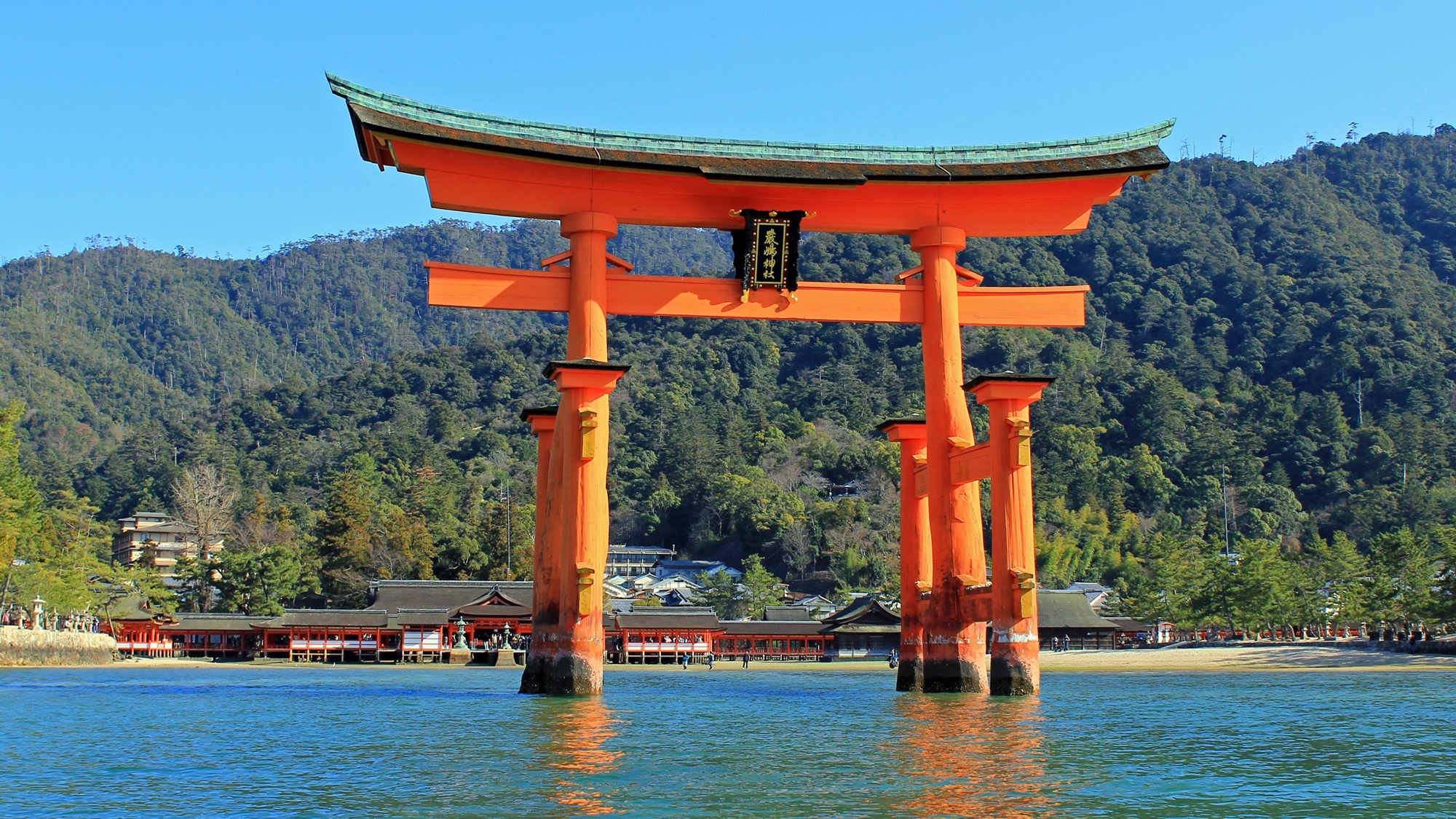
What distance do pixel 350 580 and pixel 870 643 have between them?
67.4 ft

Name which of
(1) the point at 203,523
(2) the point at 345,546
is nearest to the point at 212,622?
(2) the point at 345,546

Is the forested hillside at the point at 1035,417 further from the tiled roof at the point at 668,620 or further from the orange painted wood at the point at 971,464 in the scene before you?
the orange painted wood at the point at 971,464

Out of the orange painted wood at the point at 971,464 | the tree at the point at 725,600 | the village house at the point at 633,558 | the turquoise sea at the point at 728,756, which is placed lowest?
the turquoise sea at the point at 728,756

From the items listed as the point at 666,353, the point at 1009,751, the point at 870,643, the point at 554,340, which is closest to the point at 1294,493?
the point at 870,643

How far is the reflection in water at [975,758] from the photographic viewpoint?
902cm

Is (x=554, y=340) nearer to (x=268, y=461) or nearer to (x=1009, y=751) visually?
(x=268, y=461)

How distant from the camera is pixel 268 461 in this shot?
87.7 meters

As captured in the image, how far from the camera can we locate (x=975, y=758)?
11.2 meters

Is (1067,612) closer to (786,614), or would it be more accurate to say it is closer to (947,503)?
(786,614)

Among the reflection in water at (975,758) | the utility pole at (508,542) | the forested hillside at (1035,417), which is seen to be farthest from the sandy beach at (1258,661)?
the utility pole at (508,542)

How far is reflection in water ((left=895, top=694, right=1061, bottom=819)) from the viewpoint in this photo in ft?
29.6

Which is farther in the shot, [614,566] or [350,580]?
[614,566]

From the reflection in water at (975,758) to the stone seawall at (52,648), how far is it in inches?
1086

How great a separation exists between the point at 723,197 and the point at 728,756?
29.6 feet
